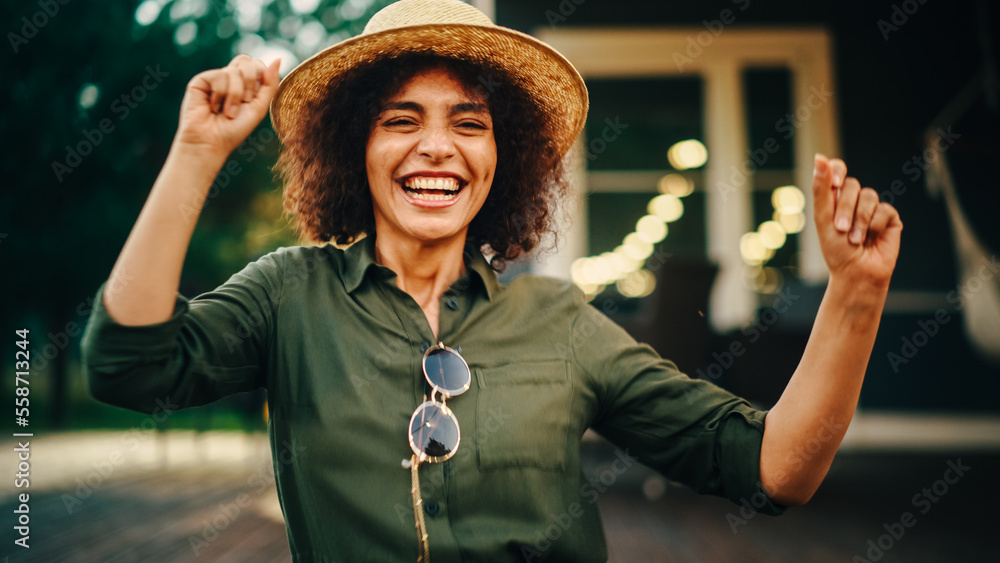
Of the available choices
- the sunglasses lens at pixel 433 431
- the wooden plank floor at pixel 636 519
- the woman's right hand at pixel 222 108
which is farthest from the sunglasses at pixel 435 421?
the wooden plank floor at pixel 636 519

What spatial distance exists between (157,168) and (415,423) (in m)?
6.53

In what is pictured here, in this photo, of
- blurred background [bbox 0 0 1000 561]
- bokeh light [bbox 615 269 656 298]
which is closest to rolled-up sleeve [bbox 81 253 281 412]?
blurred background [bbox 0 0 1000 561]

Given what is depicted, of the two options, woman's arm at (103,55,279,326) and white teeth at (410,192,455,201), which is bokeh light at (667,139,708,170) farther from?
woman's arm at (103,55,279,326)

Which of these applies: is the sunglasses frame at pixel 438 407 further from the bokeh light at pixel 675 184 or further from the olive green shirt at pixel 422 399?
the bokeh light at pixel 675 184

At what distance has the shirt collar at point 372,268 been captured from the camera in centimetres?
124

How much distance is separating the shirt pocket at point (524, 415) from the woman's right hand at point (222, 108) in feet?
1.82

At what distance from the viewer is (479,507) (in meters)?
1.13

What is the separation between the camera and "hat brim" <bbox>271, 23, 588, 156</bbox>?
132 cm

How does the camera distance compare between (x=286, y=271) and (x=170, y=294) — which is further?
(x=286, y=271)

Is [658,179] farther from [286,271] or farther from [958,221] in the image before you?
[286,271]

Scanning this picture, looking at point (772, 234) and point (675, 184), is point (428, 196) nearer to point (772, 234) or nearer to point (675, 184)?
point (675, 184)

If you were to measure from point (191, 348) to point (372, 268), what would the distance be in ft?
1.17

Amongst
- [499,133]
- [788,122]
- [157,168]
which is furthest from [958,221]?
[157,168]

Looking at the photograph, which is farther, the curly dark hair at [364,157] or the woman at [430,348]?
the curly dark hair at [364,157]
